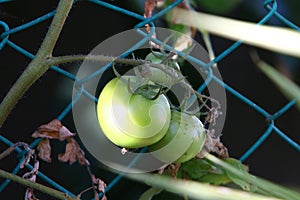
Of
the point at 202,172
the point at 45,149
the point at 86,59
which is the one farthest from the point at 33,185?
the point at 202,172

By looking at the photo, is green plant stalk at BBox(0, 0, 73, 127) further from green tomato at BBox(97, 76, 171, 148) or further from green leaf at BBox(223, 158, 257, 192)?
green leaf at BBox(223, 158, 257, 192)

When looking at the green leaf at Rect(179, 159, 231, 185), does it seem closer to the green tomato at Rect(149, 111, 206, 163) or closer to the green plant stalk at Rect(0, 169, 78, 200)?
the green tomato at Rect(149, 111, 206, 163)

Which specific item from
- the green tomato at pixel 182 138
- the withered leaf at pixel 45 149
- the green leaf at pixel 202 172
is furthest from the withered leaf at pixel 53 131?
the green leaf at pixel 202 172

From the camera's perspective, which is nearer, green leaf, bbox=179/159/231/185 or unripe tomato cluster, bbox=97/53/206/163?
unripe tomato cluster, bbox=97/53/206/163

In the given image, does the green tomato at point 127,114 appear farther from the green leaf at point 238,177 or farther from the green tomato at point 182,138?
the green leaf at point 238,177

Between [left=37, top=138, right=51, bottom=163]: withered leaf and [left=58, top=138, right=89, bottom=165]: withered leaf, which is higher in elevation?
[left=58, top=138, right=89, bottom=165]: withered leaf

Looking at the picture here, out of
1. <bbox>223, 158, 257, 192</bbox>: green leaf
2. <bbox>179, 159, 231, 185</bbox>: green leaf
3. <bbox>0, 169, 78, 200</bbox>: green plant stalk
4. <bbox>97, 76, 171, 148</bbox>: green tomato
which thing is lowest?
<bbox>0, 169, 78, 200</bbox>: green plant stalk

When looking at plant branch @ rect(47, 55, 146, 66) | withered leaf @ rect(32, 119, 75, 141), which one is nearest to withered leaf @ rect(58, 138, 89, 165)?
withered leaf @ rect(32, 119, 75, 141)
